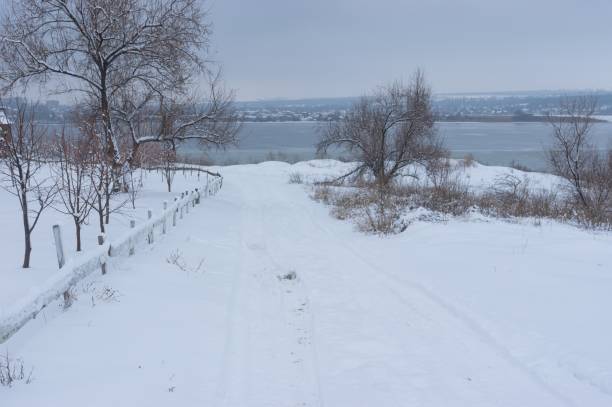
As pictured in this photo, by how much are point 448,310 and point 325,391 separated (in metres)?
2.89

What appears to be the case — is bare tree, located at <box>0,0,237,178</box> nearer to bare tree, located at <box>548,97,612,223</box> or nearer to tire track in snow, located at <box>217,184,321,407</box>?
tire track in snow, located at <box>217,184,321,407</box>

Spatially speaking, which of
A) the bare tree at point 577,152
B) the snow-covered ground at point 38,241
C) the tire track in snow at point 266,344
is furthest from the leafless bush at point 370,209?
the bare tree at point 577,152

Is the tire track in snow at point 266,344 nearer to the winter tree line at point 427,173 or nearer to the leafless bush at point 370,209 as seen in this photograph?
the leafless bush at point 370,209

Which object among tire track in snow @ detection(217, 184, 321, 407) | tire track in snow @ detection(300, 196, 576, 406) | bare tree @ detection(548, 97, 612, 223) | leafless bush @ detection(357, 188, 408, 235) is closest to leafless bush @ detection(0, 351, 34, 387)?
tire track in snow @ detection(217, 184, 321, 407)

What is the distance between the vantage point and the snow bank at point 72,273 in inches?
185

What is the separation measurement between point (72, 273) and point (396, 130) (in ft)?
75.2

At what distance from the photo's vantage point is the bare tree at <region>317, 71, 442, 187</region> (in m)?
25.7

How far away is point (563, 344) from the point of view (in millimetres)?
5336

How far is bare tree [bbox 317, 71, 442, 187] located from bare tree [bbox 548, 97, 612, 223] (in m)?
6.06

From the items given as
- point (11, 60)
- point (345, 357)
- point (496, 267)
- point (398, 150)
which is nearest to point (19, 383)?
point (345, 357)

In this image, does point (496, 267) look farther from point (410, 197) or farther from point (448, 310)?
point (410, 197)

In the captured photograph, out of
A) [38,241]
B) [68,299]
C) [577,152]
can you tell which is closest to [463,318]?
[68,299]

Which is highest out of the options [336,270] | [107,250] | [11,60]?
[11,60]

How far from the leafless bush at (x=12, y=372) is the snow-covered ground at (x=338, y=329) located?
0.08 m
